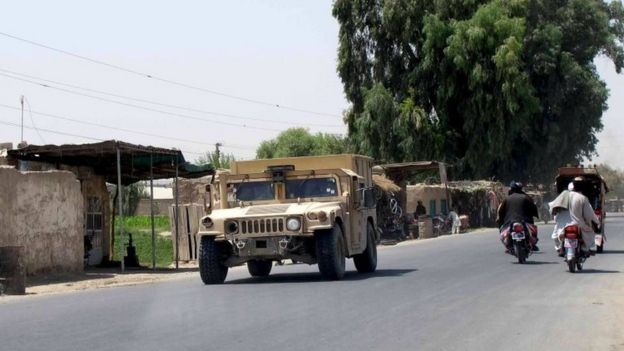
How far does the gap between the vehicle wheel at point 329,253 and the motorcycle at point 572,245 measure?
436cm

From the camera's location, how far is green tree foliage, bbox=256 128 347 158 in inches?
4358

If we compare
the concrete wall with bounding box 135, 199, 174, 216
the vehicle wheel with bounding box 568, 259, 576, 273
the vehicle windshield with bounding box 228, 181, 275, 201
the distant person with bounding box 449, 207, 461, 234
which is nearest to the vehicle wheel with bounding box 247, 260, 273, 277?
the vehicle windshield with bounding box 228, 181, 275, 201

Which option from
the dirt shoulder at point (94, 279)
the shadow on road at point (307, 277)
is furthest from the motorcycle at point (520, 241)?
the dirt shoulder at point (94, 279)

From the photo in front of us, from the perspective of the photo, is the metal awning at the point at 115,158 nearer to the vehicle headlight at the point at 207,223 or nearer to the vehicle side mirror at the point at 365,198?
the vehicle headlight at the point at 207,223

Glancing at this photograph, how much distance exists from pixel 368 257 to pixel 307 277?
1531 millimetres

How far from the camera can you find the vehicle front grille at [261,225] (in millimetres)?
17828

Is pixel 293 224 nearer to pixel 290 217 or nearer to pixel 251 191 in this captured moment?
pixel 290 217

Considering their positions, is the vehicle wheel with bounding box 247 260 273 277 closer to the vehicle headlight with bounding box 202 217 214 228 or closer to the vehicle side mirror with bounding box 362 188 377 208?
the vehicle side mirror with bounding box 362 188 377 208

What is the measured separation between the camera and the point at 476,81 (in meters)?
56.6

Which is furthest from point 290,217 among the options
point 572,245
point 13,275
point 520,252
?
point 520,252

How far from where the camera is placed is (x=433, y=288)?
16.1 meters

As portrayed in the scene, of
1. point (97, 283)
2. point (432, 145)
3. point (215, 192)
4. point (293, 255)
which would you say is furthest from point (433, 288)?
point (432, 145)

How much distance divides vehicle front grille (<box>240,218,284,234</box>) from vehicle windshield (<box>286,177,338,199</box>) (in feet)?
4.94

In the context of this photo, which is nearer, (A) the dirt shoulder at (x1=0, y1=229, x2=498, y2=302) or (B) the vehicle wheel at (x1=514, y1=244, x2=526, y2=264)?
(A) the dirt shoulder at (x1=0, y1=229, x2=498, y2=302)
